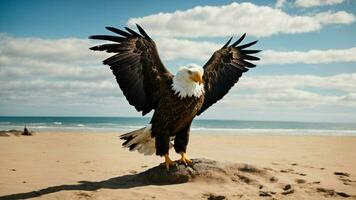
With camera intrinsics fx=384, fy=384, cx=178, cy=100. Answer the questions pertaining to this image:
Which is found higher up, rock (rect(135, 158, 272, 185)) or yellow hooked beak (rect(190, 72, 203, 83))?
yellow hooked beak (rect(190, 72, 203, 83))

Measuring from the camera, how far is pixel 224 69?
21.3 feet

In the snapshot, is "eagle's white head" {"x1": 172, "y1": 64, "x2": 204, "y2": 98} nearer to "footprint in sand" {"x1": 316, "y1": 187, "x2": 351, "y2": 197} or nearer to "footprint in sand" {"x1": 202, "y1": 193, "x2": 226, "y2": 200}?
"footprint in sand" {"x1": 202, "y1": 193, "x2": 226, "y2": 200}

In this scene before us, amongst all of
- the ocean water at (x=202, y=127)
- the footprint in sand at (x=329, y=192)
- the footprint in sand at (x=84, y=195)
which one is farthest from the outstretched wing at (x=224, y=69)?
the ocean water at (x=202, y=127)

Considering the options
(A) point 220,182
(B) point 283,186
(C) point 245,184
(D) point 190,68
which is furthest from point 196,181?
(D) point 190,68

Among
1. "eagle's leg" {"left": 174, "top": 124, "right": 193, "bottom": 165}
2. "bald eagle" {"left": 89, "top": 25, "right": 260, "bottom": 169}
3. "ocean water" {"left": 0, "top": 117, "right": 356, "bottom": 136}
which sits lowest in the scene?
"ocean water" {"left": 0, "top": 117, "right": 356, "bottom": 136}

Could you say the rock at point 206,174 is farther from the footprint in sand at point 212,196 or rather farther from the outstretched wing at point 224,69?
the outstretched wing at point 224,69

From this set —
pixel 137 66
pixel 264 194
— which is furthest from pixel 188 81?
pixel 264 194

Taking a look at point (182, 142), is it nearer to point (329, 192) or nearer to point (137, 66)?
point (137, 66)

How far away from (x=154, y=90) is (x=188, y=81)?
0.70 metres

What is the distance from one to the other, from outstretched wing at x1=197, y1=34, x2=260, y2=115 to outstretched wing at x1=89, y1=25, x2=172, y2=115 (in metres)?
0.84

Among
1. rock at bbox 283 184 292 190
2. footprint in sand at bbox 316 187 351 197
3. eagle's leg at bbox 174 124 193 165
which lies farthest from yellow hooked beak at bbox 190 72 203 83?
footprint in sand at bbox 316 187 351 197

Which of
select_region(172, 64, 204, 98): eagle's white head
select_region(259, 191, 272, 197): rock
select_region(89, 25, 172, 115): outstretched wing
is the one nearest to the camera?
select_region(259, 191, 272, 197): rock

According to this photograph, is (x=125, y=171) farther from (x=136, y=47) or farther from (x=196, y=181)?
(x=136, y=47)

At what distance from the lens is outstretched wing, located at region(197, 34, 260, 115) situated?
6.19 meters
